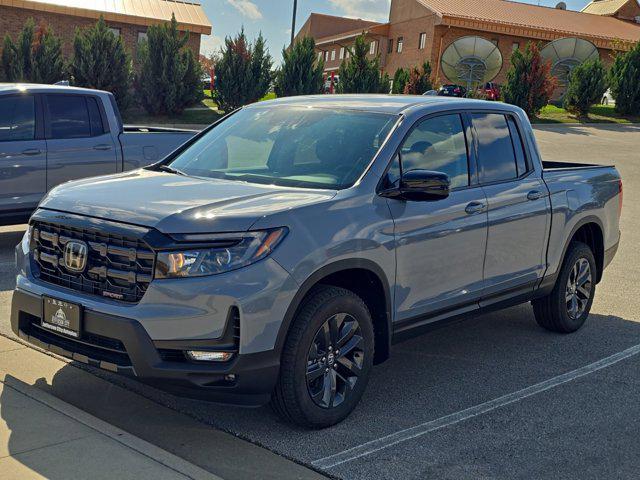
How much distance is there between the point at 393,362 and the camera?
5957 millimetres

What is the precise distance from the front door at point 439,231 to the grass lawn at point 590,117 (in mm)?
30572

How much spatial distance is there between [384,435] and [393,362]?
1396mm

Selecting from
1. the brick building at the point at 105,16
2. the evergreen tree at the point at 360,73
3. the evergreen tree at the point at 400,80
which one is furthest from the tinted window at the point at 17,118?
the evergreen tree at the point at 400,80

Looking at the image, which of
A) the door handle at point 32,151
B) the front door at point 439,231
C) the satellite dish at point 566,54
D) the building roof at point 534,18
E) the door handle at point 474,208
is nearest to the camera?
the front door at point 439,231

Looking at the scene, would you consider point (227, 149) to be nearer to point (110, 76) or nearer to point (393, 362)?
point (393, 362)

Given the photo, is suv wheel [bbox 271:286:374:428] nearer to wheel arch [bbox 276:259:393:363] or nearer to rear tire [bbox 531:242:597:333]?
wheel arch [bbox 276:259:393:363]

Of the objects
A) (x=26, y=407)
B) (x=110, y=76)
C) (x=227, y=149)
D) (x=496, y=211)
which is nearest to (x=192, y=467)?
(x=26, y=407)

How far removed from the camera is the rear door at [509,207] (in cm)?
575

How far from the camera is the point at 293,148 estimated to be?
5277 mm

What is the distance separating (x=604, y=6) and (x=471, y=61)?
34169 millimetres

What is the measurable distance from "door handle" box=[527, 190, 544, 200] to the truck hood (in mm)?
2077

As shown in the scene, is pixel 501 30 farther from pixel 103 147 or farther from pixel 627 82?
pixel 103 147

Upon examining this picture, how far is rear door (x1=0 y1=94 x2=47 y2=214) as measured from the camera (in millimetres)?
8898

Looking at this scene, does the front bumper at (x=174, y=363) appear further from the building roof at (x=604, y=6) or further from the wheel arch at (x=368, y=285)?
the building roof at (x=604, y=6)
